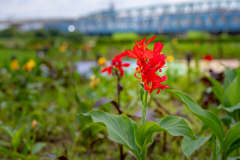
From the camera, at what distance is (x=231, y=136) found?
104 centimetres

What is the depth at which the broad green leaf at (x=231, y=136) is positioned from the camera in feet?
3.30

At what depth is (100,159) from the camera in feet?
5.22

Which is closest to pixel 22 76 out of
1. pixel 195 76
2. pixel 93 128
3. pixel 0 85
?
pixel 0 85

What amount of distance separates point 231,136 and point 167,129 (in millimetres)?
424

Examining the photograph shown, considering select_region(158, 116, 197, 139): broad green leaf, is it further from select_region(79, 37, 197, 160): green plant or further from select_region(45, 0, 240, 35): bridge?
select_region(45, 0, 240, 35): bridge

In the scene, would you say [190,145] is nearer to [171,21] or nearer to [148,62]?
[148,62]

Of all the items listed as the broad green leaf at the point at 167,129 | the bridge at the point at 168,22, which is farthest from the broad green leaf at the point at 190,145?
the bridge at the point at 168,22

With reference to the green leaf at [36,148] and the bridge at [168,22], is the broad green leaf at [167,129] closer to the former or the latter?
the green leaf at [36,148]

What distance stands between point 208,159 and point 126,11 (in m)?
32.8

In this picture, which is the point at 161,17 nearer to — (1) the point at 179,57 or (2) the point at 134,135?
(1) the point at 179,57

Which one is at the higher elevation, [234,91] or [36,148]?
[234,91]

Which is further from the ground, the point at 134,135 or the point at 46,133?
the point at 134,135

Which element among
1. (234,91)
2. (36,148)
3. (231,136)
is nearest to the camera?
(231,136)

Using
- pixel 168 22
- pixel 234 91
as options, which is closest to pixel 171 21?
pixel 168 22
